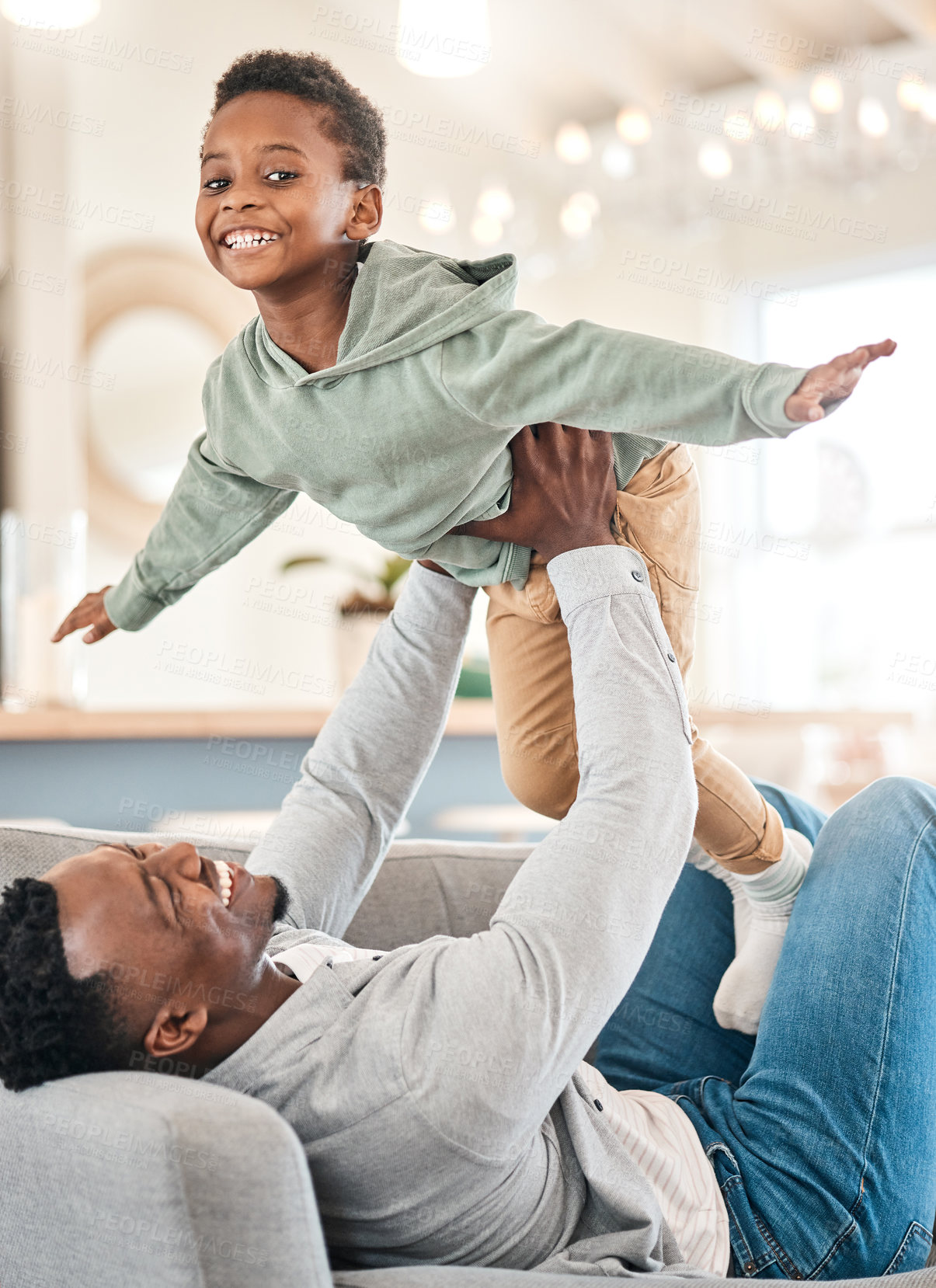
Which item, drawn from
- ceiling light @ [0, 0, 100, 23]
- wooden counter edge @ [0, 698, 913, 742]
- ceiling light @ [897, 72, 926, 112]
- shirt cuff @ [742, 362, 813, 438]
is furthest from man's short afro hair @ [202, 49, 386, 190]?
ceiling light @ [897, 72, 926, 112]

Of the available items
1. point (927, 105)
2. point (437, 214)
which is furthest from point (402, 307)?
point (927, 105)

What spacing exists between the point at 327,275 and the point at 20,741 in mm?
1626

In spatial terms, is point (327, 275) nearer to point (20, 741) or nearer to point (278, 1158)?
point (278, 1158)

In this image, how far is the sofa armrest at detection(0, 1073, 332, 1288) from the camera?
2.38 feet

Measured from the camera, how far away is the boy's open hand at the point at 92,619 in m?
1.31

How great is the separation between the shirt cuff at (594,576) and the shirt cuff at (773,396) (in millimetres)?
256

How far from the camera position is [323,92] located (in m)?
0.99

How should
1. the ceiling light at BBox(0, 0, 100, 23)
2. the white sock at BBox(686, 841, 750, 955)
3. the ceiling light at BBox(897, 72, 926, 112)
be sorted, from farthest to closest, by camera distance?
the ceiling light at BBox(897, 72, 926, 112), the ceiling light at BBox(0, 0, 100, 23), the white sock at BBox(686, 841, 750, 955)

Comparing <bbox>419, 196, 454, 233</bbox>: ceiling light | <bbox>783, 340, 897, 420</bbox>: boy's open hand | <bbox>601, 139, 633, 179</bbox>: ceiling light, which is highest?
<bbox>601, 139, 633, 179</bbox>: ceiling light

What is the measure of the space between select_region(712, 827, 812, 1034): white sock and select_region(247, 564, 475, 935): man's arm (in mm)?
401

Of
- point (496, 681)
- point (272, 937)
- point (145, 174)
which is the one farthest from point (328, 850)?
point (145, 174)

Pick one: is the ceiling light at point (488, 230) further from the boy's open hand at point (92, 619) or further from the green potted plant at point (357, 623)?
the boy's open hand at point (92, 619)

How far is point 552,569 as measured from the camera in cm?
106

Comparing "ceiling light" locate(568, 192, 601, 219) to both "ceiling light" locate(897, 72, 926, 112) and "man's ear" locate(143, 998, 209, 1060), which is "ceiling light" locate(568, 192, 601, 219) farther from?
A: "man's ear" locate(143, 998, 209, 1060)
